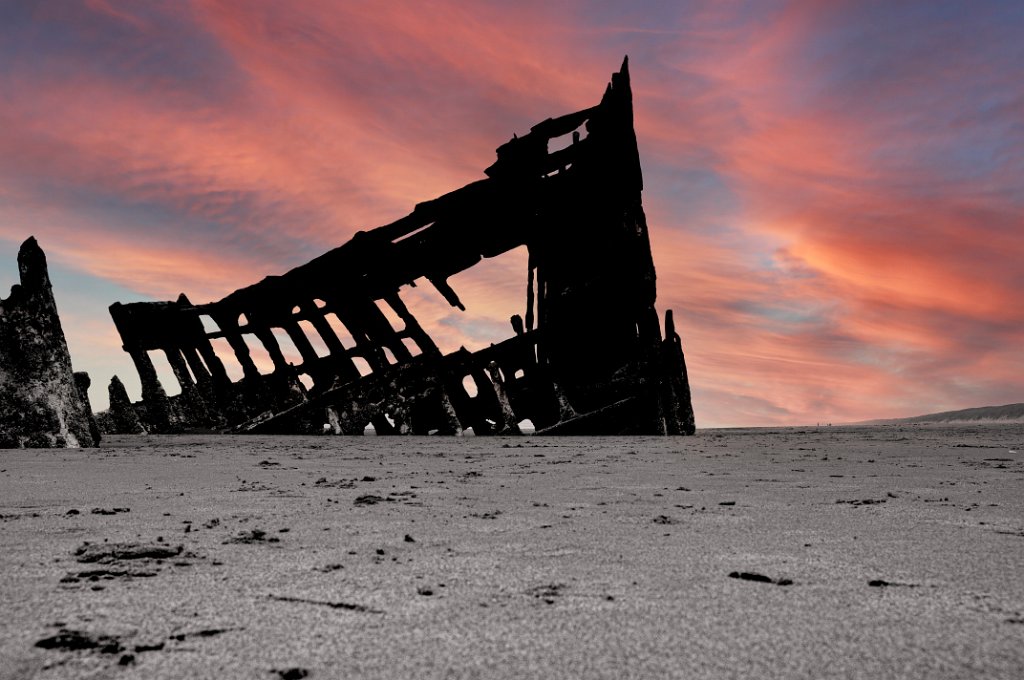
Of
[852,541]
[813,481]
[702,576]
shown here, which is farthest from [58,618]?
[813,481]

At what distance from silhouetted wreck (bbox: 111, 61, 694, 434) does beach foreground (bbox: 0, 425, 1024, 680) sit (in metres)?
5.66

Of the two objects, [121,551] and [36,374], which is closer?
[121,551]

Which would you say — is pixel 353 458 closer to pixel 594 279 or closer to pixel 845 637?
pixel 845 637

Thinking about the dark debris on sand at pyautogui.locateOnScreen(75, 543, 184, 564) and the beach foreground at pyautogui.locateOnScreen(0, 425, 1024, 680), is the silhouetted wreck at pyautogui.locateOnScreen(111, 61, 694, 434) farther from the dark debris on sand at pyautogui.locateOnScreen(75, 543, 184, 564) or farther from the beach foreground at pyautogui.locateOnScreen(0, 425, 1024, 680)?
the dark debris on sand at pyautogui.locateOnScreen(75, 543, 184, 564)

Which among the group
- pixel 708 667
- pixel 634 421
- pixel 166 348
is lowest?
pixel 708 667

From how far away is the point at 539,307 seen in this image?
980 centimetres

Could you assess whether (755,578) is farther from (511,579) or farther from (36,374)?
(36,374)

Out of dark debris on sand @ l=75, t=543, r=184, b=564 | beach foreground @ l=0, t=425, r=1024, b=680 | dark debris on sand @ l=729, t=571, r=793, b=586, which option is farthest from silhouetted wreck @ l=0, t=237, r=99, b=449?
dark debris on sand @ l=729, t=571, r=793, b=586

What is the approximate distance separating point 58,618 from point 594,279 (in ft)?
26.8

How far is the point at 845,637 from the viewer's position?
48.3 inches

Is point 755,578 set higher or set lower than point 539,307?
lower

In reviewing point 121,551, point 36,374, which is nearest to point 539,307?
point 36,374

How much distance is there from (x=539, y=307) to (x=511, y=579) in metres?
8.23

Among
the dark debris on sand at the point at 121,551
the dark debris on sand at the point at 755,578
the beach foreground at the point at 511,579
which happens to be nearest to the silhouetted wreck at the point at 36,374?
the beach foreground at the point at 511,579
